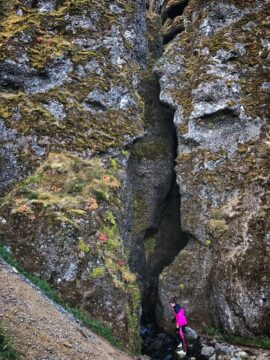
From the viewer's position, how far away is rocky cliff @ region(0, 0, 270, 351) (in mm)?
17875

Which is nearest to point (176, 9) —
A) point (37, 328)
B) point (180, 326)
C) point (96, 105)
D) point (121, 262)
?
point (96, 105)

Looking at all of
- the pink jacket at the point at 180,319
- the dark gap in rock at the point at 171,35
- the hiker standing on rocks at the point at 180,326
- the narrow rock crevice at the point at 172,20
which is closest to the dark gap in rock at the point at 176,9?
the narrow rock crevice at the point at 172,20

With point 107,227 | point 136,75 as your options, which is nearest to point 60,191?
point 107,227

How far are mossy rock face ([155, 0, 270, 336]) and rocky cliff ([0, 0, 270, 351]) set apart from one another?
8 centimetres

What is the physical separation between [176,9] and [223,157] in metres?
19.2

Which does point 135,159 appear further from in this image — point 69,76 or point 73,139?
point 69,76

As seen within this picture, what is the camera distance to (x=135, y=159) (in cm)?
2773

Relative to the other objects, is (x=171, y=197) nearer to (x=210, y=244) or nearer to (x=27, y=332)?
(x=210, y=244)

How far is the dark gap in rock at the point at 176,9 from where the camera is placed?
35.1 metres

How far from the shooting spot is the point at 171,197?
28.3 meters

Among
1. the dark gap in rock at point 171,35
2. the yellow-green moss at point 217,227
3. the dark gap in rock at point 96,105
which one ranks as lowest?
the yellow-green moss at point 217,227

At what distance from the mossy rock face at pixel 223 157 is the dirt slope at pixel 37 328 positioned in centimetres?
800

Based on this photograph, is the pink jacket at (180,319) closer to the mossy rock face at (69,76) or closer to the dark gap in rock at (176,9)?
the mossy rock face at (69,76)

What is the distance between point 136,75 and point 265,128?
418 inches
